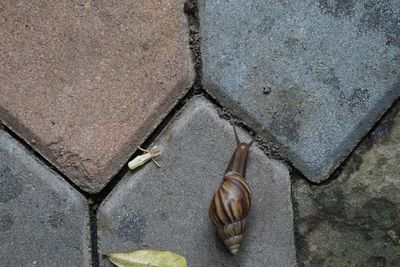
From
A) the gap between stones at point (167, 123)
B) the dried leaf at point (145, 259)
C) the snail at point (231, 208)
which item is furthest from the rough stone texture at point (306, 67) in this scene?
the dried leaf at point (145, 259)

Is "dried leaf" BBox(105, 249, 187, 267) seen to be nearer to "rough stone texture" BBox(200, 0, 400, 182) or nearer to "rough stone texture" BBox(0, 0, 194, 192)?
"rough stone texture" BBox(0, 0, 194, 192)

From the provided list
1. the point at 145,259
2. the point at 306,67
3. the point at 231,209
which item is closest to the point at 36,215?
the point at 145,259

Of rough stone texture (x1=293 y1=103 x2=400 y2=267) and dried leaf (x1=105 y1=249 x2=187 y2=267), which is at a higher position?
rough stone texture (x1=293 y1=103 x2=400 y2=267)

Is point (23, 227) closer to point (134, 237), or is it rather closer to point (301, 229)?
point (134, 237)

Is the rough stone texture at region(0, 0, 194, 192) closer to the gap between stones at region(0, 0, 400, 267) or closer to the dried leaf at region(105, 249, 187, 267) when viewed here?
the gap between stones at region(0, 0, 400, 267)

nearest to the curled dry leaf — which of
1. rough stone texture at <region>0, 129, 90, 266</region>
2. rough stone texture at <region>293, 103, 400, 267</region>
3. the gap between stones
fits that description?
the gap between stones

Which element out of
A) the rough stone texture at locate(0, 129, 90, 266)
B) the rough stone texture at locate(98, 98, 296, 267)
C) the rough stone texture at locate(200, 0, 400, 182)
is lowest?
the rough stone texture at locate(0, 129, 90, 266)
